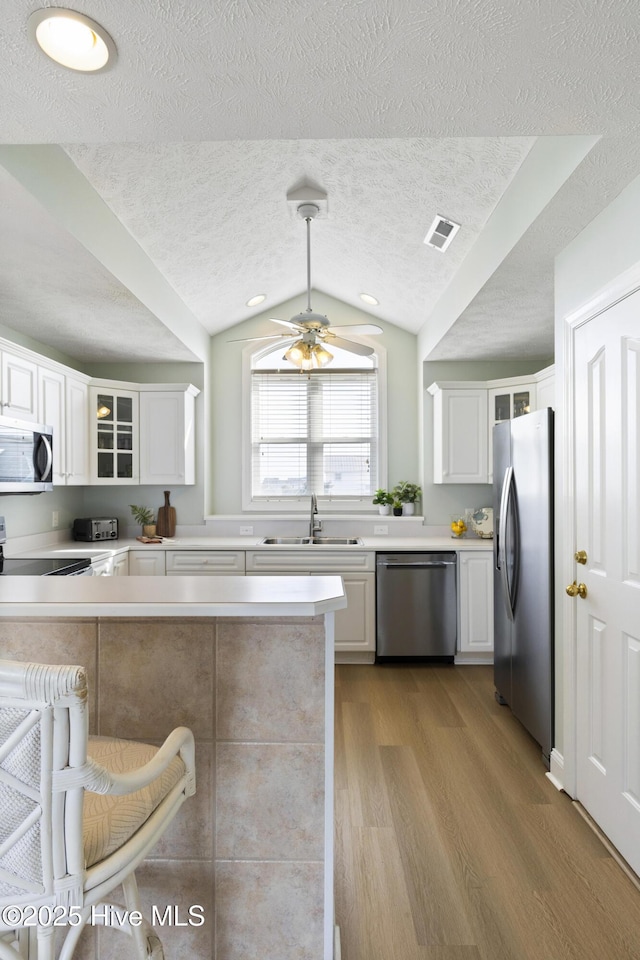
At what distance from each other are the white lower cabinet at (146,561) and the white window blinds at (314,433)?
117cm

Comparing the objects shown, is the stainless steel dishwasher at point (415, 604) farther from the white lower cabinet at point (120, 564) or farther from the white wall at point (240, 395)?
the white lower cabinet at point (120, 564)

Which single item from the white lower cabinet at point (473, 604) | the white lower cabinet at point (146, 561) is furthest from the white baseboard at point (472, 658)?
the white lower cabinet at point (146, 561)

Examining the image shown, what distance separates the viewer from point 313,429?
5301mm

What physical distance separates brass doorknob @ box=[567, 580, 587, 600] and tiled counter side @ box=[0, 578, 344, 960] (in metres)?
1.39

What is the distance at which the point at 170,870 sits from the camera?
5.07 ft

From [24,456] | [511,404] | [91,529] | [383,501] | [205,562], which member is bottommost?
[205,562]

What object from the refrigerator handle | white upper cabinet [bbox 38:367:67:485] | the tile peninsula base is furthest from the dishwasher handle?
the tile peninsula base

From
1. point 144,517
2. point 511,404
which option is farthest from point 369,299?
point 144,517

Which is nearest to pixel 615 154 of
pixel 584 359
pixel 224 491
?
pixel 584 359

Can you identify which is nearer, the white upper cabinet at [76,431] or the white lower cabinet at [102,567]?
the white lower cabinet at [102,567]

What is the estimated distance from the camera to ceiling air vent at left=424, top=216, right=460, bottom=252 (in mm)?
3178

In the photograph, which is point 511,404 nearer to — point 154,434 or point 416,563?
point 416,563

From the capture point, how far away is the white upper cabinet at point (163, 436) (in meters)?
4.69

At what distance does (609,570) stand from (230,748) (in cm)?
155
